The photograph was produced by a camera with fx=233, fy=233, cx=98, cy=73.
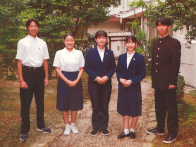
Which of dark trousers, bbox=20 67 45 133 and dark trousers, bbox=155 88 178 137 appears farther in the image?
dark trousers, bbox=20 67 45 133

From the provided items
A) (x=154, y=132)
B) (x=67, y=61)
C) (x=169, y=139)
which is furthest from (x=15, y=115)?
(x=169, y=139)

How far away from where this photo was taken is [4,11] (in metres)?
7.45

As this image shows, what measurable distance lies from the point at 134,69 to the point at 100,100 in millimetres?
1013

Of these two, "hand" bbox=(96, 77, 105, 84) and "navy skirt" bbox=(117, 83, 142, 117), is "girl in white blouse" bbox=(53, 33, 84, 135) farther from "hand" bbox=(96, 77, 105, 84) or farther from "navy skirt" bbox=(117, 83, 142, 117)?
"navy skirt" bbox=(117, 83, 142, 117)

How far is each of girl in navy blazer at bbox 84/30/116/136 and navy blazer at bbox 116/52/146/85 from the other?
9.4 inches

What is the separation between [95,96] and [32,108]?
10.1 ft

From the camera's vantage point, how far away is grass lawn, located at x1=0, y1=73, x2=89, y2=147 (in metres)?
4.60

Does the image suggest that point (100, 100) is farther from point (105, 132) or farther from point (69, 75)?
point (69, 75)

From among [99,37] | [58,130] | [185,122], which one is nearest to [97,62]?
[99,37]

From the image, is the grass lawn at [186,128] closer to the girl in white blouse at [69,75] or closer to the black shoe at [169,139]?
the black shoe at [169,139]

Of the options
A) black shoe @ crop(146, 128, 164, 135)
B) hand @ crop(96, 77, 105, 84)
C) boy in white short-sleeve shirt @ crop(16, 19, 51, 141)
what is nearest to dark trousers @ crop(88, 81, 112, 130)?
hand @ crop(96, 77, 105, 84)

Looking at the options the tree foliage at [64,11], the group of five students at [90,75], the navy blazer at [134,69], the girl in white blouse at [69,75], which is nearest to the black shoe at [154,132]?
the group of five students at [90,75]

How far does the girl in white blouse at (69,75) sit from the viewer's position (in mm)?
4918

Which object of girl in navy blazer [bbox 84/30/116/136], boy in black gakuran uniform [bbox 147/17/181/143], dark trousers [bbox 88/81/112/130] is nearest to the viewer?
boy in black gakuran uniform [bbox 147/17/181/143]
